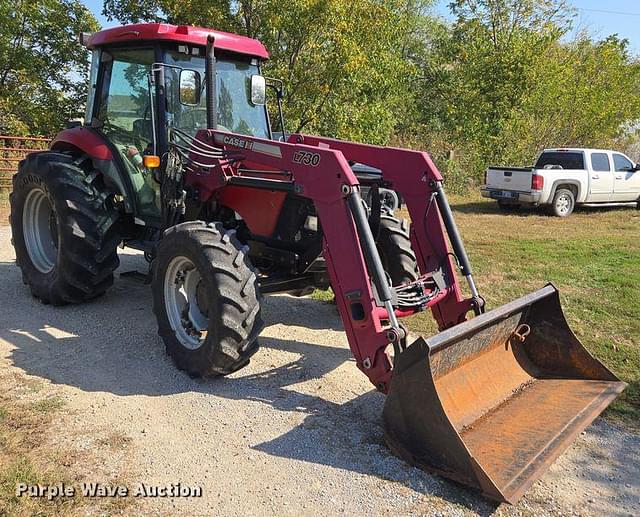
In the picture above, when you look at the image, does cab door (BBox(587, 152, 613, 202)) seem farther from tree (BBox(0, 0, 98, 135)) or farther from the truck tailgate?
tree (BBox(0, 0, 98, 135))

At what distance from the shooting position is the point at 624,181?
15.4 metres

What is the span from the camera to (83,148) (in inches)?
227

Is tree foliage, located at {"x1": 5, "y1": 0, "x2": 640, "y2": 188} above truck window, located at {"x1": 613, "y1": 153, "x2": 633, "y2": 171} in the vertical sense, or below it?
above

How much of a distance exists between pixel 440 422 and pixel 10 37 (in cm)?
1817

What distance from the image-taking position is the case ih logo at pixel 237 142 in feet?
14.9

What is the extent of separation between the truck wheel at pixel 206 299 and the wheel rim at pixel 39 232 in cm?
245

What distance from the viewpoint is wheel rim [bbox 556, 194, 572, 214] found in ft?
46.9

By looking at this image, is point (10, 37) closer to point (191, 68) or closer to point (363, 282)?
point (191, 68)

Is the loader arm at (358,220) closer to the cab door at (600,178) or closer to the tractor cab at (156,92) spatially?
the tractor cab at (156,92)

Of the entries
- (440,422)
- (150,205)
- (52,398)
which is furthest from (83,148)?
(440,422)

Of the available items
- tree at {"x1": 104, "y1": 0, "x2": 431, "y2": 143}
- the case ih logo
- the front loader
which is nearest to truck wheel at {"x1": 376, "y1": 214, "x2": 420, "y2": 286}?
the front loader

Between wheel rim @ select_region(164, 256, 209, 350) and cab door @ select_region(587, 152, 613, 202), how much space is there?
43.2 feet

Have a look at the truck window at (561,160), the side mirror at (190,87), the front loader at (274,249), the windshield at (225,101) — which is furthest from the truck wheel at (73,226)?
the truck window at (561,160)

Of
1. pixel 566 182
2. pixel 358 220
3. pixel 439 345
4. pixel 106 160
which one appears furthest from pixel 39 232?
pixel 566 182
